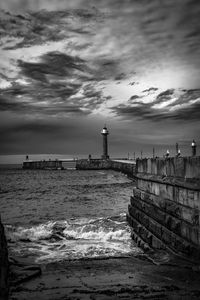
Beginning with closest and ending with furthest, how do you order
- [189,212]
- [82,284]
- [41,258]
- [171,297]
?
[171,297], [82,284], [189,212], [41,258]

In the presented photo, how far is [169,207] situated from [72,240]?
4013 mm

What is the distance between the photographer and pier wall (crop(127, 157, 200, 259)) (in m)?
6.02

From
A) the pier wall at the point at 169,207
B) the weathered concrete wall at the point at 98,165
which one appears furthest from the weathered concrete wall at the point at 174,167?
the weathered concrete wall at the point at 98,165

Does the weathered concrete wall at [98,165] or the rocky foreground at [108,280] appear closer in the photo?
the rocky foreground at [108,280]

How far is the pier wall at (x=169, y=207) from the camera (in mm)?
6020

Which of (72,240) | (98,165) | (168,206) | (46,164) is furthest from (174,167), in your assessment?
(46,164)

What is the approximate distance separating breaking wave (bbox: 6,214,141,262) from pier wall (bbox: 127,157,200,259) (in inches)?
26.8

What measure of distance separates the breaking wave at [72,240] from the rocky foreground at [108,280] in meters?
1.75

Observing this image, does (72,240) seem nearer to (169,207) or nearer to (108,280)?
(169,207)

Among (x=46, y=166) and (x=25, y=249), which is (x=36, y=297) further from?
(x=46, y=166)

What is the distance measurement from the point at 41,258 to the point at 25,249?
4.14ft

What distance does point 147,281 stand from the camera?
5246 millimetres

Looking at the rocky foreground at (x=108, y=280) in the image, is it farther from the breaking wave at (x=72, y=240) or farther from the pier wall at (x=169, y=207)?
the breaking wave at (x=72, y=240)

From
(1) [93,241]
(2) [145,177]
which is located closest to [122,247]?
(1) [93,241]
